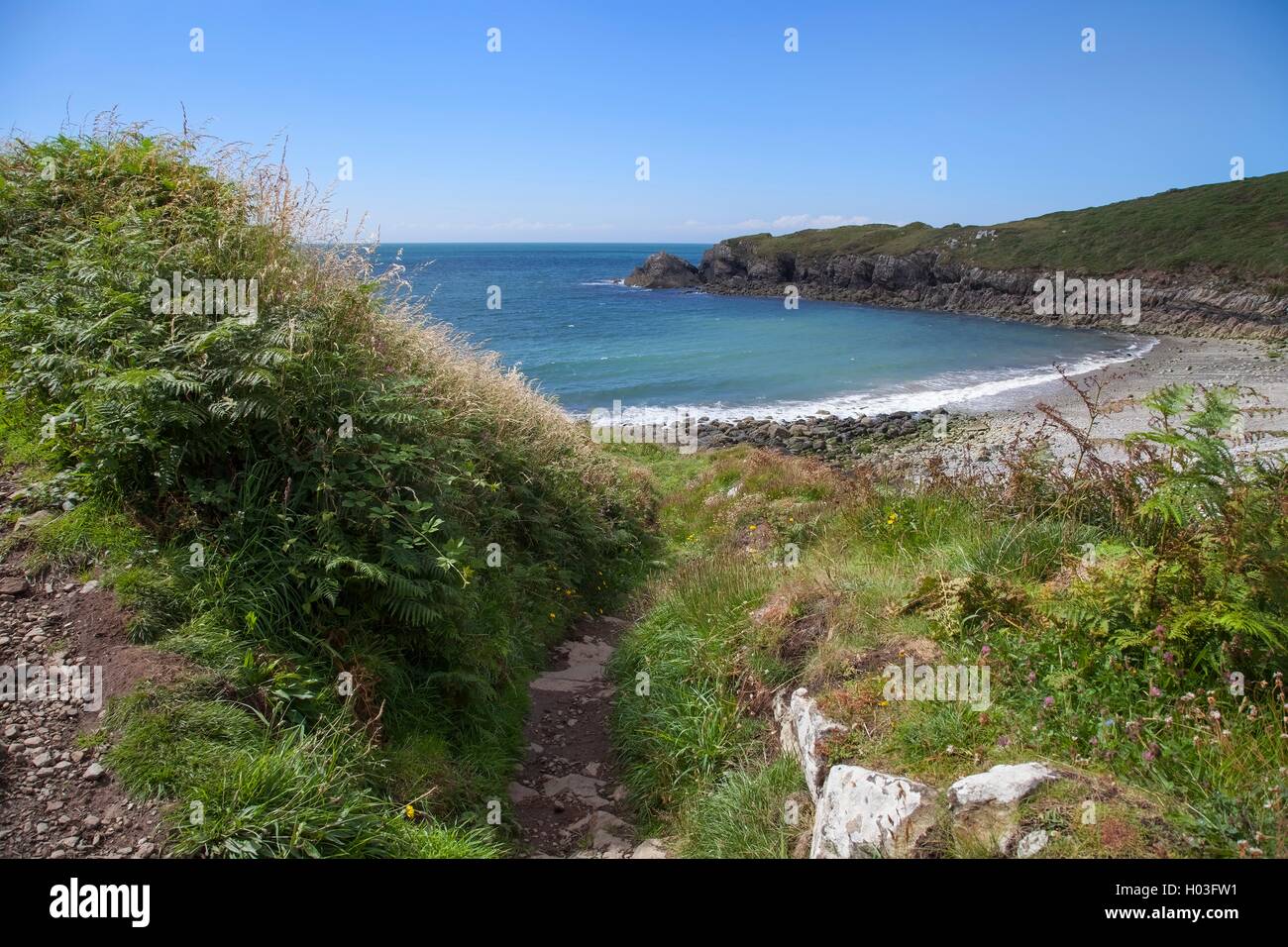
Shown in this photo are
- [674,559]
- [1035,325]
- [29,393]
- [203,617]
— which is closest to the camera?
[203,617]

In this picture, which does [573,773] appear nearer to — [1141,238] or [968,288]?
[968,288]

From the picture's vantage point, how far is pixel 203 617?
5.09 meters

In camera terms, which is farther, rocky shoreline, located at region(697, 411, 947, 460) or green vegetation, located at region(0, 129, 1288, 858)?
rocky shoreline, located at region(697, 411, 947, 460)

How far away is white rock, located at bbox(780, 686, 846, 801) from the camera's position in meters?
4.95

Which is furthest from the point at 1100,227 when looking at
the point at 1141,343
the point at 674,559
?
the point at 674,559

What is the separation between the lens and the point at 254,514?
575 centimetres

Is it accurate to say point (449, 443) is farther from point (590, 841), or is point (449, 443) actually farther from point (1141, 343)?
point (1141, 343)

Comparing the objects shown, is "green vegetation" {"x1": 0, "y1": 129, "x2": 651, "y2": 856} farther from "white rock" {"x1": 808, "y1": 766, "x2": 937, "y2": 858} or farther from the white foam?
the white foam

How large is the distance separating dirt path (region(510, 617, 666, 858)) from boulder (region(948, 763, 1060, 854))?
2.36 metres

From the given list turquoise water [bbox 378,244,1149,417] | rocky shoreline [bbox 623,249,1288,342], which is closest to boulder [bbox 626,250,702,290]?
rocky shoreline [bbox 623,249,1288,342]

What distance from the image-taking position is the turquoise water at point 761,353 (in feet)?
115

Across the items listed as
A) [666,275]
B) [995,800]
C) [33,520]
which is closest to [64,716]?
[33,520]

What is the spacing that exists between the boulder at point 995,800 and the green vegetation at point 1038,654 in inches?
3.4

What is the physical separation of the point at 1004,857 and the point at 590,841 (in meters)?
3.14
